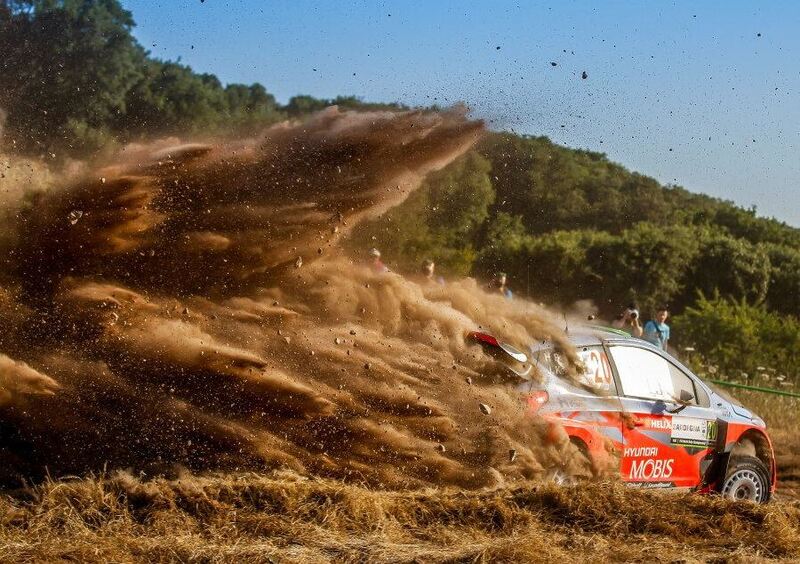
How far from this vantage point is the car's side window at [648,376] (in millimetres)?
9641

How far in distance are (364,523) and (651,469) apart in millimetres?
3226

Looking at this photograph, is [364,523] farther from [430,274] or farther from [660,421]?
[660,421]

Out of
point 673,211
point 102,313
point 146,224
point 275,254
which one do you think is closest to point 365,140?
point 275,254

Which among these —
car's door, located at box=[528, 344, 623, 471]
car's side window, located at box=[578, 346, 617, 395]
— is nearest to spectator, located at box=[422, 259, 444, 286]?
car's door, located at box=[528, 344, 623, 471]

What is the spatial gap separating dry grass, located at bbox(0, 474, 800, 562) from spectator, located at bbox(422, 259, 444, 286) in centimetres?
215

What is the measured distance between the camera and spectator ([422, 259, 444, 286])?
9945 millimetres

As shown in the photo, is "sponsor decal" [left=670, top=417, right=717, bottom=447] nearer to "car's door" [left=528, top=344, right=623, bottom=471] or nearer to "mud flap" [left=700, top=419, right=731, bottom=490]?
"mud flap" [left=700, top=419, right=731, bottom=490]

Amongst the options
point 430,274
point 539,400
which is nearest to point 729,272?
point 430,274

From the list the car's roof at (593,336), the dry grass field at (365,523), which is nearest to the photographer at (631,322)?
the car's roof at (593,336)

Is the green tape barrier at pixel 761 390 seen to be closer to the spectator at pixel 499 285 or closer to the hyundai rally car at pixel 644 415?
the hyundai rally car at pixel 644 415

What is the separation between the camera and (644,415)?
960 centimetres

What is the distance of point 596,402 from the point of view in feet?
30.3

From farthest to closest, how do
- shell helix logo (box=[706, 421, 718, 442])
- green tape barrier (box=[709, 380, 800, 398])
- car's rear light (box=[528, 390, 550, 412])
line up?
green tape barrier (box=[709, 380, 800, 398])
shell helix logo (box=[706, 421, 718, 442])
car's rear light (box=[528, 390, 550, 412])

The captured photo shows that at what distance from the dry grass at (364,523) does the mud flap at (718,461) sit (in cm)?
161
